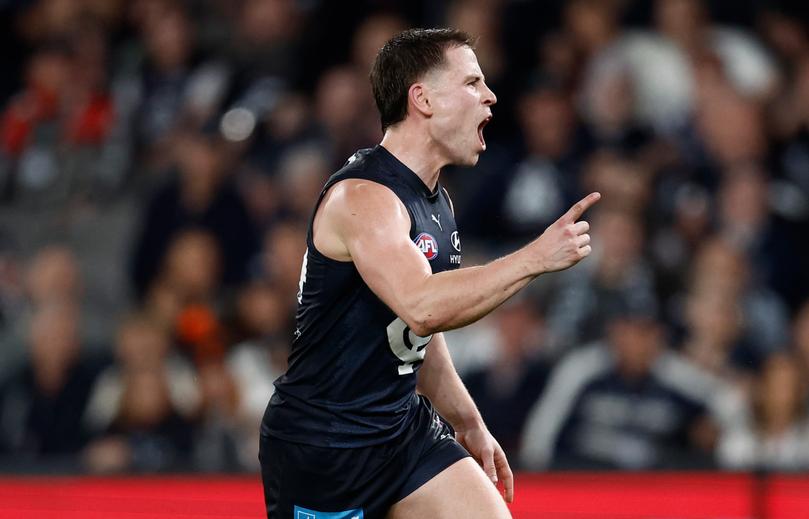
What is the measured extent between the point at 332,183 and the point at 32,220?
6010mm

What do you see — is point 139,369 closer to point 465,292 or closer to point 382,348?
point 382,348

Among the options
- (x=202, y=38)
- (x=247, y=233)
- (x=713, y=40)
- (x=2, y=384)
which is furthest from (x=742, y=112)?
(x=2, y=384)

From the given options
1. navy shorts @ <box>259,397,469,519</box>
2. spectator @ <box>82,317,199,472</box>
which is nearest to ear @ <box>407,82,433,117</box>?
navy shorts @ <box>259,397,469,519</box>

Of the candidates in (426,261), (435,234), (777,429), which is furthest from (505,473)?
(777,429)

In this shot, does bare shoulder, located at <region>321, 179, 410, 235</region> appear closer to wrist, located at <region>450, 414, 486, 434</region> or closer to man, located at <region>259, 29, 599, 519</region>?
man, located at <region>259, 29, 599, 519</region>

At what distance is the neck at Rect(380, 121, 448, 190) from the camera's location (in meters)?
3.39

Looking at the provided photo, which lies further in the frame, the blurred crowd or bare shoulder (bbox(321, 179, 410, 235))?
the blurred crowd

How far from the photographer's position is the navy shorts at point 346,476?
3.35 metres

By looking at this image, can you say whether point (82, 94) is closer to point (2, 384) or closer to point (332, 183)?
point (2, 384)

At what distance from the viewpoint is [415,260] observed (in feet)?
9.89

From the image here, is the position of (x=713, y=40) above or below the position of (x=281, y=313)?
above

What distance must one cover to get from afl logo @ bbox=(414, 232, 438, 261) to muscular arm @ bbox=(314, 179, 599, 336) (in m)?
0.09

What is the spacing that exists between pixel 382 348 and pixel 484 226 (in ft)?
12.1

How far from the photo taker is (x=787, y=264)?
6559mm
